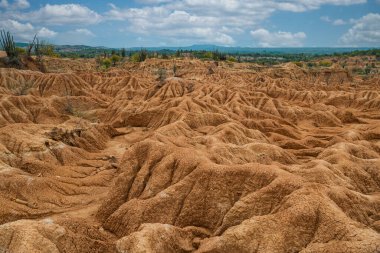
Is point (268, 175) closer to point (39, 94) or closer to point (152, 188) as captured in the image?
point (152, 188)

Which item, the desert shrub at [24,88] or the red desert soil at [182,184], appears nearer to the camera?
the red desert soil at [182,184]

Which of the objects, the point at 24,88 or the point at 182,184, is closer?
the point at 182,184

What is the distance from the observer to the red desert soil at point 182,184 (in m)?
18.4

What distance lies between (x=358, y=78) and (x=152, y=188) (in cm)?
12825

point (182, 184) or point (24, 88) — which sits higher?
point (182, 184)

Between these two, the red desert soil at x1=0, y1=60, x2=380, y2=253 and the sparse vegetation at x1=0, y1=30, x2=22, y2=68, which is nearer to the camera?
the red desert soil at x1=0, y1=60, x2=380, y2=253

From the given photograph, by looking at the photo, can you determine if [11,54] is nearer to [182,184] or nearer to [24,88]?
[24,88]

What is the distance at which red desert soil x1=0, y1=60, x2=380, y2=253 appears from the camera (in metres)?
18.4

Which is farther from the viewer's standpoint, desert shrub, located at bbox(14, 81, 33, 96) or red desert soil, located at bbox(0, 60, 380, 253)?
desert shrub, located at bbox(14, 81, 33, 96)

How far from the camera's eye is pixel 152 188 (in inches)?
1000

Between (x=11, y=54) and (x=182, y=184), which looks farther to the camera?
(x=11, y=54)

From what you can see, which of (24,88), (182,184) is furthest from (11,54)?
(182,184)

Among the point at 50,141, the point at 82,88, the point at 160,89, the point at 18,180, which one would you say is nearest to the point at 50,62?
the point at 82,88

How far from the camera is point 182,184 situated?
79.7 ft
